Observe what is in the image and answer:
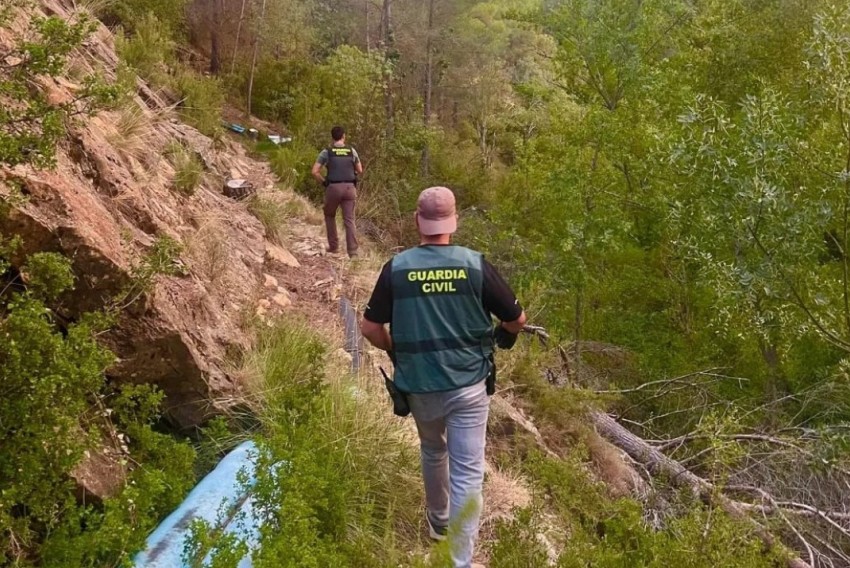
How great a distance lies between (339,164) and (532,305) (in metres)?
2.86

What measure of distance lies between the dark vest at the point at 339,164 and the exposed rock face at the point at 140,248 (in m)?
2.22

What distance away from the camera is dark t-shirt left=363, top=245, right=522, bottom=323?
10.5 ft

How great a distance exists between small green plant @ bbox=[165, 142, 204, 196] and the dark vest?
2.22 m

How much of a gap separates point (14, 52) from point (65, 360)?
141 cm

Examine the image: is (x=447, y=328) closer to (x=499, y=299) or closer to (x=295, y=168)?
(x=499, y=299)

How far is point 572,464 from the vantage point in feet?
11.6

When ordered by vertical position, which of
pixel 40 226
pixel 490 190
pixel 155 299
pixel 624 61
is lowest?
pixel 490 190

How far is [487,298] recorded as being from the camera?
126 inches

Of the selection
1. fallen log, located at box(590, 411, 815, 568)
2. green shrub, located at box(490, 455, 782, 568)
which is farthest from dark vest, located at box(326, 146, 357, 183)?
green shrub, located at box(490, 455, 782, 568)

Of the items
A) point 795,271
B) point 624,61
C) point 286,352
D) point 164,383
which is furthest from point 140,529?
point 624,61

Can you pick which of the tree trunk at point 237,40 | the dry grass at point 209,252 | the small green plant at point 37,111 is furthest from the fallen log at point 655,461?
the tree trunk at point 237,40

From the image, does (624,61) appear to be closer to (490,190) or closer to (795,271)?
(795,271)

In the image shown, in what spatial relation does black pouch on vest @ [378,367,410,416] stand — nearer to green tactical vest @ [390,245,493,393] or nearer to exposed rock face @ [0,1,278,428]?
green tactical vest @ [390,245,493,393]

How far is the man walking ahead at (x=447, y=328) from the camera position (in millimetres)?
3141
